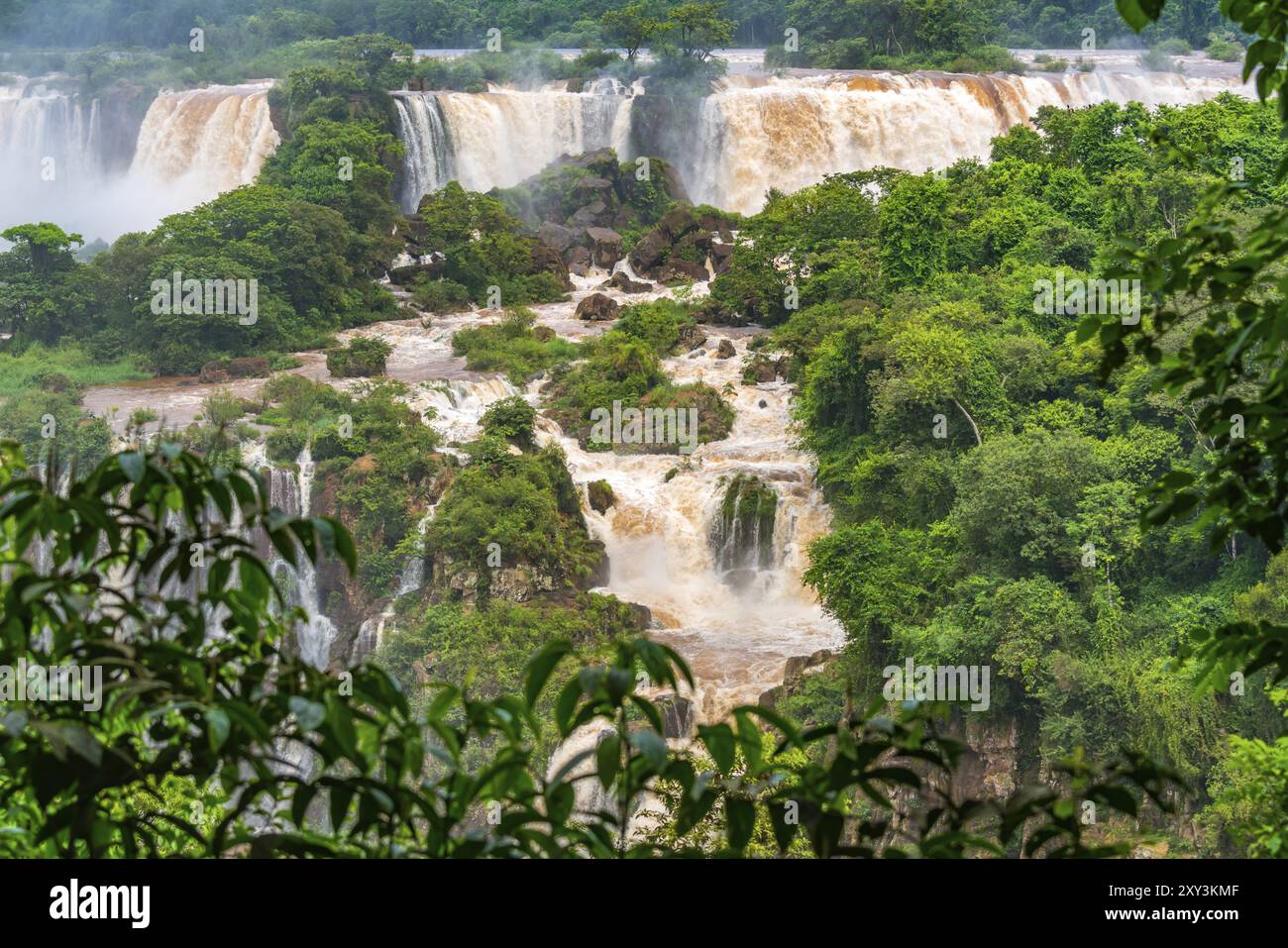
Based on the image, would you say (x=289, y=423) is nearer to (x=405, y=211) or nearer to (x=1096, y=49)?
(x=405, y=211)

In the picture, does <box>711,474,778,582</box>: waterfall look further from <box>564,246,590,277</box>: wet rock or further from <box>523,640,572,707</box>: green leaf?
<box>523,640,572,707</box>: green leaf

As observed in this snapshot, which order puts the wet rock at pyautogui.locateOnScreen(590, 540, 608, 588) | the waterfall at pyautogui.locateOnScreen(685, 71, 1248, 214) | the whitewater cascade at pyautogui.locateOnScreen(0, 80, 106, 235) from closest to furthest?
the wet rock at pyautogui.locateOnScreen(590, 540, 608, 588), the whitewater cascade at pyautogui.locateOnScreen(0, 80, 106, 235), the waterfall at pyautogui.locateOnScreen(685, 71, 1248, 214)

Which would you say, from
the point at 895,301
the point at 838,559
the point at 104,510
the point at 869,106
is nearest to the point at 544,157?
the point at 869,106

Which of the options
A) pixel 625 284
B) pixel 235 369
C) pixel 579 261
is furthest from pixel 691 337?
pixel 235 369

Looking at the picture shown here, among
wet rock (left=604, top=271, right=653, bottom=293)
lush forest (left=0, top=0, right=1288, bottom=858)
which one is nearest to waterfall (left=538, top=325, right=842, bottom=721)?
lush forest (left=0, top=0, right=1288, bottom=858)

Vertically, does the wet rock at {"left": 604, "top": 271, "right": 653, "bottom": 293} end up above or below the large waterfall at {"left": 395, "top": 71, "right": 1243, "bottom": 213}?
below

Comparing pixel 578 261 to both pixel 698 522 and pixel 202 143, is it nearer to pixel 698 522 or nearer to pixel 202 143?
pixel 202 143
